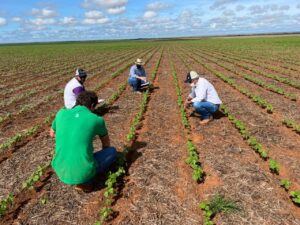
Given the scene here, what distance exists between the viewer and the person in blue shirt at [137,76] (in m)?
13.5

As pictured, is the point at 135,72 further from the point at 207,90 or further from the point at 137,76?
the point at 207,90

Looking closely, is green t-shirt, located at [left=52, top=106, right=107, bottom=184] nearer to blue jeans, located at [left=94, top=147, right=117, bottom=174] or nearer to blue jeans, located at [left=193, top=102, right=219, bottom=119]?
blue jeans, located at [left=94, top=147, right=117, bottom=174]

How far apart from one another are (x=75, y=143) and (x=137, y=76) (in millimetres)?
9056

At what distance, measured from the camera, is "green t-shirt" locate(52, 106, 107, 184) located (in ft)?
15.8

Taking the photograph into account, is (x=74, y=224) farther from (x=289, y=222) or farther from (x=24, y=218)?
(x=289, y=222)

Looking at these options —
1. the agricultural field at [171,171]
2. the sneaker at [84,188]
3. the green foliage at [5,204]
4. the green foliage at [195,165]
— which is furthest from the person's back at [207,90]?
the green foliage at [5,204]

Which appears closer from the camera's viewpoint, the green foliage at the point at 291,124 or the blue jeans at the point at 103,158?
the blue jeans at the point at 103,158

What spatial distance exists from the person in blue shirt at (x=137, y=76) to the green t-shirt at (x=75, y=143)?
8484 mm

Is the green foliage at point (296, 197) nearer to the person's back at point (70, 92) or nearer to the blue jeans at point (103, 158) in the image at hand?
the blue jeans at point (103, 158)

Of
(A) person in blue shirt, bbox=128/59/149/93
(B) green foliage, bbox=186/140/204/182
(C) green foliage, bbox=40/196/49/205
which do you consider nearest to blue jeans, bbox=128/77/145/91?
(A) person in blue shirt, bbox=128/59/149/93

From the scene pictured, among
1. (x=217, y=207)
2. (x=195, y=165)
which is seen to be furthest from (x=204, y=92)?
(x=217, y=207)

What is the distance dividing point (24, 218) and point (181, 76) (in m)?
15.5

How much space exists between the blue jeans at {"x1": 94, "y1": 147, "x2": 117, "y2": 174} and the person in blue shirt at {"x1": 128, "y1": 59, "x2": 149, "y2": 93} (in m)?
7.96

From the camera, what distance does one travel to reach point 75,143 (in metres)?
4.83
